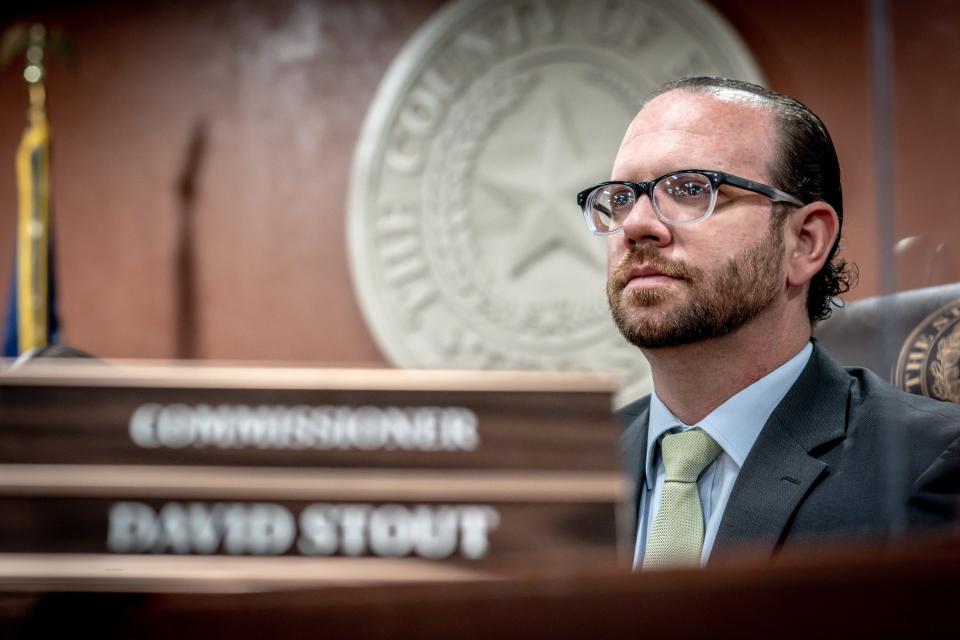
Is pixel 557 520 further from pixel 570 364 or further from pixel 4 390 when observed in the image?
pixel 570 364

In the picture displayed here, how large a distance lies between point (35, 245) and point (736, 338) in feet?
9.52

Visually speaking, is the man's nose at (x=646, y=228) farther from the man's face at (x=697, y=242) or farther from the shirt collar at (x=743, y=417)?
the shirt collar at (x=743, y=417)

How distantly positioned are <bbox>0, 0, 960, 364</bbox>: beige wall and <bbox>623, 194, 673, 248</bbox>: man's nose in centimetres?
269

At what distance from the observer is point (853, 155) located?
328 cm

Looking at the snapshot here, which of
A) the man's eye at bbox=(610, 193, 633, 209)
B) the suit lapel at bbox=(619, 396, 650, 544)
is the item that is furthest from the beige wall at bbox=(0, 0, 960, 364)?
the man's eye at bbox=(610, 193, 633, 209)

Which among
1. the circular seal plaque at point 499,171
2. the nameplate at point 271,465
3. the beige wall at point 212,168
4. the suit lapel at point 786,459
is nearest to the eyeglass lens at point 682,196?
the suit lapel at point 786,459

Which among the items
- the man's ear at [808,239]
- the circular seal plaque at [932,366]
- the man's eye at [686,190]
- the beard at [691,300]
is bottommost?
the circular seal plaque at [932,366]

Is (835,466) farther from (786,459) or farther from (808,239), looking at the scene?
(808,239)

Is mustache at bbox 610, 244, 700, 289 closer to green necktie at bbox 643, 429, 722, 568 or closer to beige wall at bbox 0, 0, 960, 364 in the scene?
green necktie at bbox 643, 429, 722, 568

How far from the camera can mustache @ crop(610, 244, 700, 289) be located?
1.09 m

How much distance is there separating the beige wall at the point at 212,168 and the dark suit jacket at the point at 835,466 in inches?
107

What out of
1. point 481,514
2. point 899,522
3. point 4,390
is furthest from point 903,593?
point 4,390

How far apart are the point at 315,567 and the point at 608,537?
260 mm

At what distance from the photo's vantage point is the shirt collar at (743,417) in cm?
Result: 111
